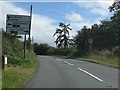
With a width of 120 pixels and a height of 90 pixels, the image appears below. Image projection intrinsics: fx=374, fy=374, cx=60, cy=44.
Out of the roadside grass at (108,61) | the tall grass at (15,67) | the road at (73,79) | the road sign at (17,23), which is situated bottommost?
the roadside grass at (108,61)

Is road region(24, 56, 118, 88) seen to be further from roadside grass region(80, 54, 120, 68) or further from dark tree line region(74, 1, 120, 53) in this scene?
dark tree line region(74, 1, 120, 53)

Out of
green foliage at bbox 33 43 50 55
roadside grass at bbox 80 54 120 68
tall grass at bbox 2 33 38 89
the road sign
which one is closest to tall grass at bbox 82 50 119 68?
roadside grass at bbox 80 54 120 68

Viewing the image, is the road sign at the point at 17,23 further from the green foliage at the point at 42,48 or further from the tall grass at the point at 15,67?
the green foliage at the point at 42,48

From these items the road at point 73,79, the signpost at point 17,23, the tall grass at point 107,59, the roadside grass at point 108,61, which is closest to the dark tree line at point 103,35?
the tall grass at point 107,59

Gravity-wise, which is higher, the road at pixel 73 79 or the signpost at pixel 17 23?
the signpost at pixel 17 23

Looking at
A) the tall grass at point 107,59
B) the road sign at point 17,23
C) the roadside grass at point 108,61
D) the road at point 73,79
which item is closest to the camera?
the road at point 73,79

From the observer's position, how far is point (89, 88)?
1562 cm

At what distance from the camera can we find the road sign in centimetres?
3114

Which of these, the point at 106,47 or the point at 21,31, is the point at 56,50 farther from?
the point at 21,31

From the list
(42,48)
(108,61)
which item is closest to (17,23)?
(108,61)

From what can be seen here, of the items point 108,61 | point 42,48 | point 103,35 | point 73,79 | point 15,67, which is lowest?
point 108,61

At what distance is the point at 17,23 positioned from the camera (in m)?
31.4

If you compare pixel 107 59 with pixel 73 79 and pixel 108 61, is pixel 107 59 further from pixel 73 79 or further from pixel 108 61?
pixel 73 79

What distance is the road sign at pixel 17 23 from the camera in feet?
102
